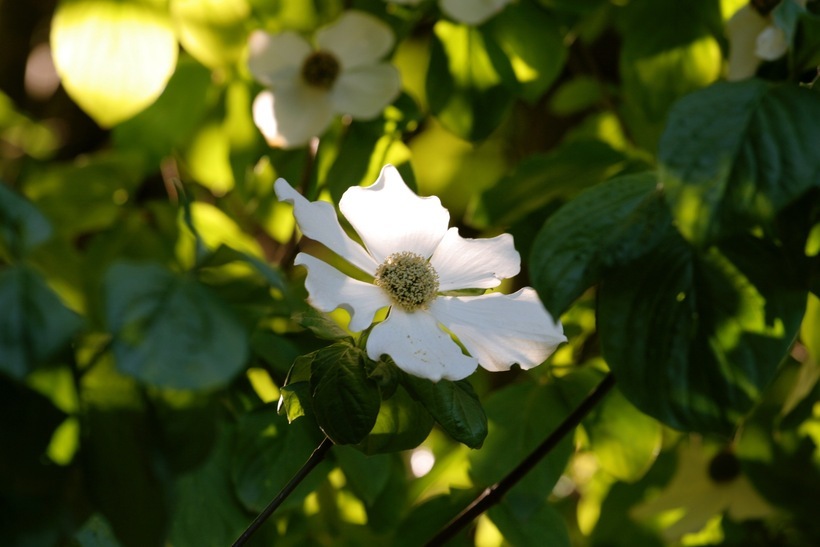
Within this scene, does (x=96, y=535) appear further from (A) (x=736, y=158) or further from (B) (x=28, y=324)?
(A) (x=736, y=158)

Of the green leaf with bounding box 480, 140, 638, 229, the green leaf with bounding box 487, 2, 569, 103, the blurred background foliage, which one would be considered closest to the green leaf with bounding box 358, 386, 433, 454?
the blurred background foliage

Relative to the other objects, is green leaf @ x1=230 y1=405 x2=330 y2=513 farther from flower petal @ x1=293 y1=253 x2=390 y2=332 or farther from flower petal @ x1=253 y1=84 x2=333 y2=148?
flower petal @ x1=253 y1=84 x2=333 y2=148

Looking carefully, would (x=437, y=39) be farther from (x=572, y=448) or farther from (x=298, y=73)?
(x=572, y=448)

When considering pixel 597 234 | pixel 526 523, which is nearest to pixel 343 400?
pixel 597 234

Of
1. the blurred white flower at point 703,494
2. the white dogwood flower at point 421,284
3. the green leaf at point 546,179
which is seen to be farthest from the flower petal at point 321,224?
the blurred white flower at point 703,494

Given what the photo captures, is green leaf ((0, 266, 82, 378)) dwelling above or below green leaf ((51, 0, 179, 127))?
above

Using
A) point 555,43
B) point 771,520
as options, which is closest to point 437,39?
point 555,43
